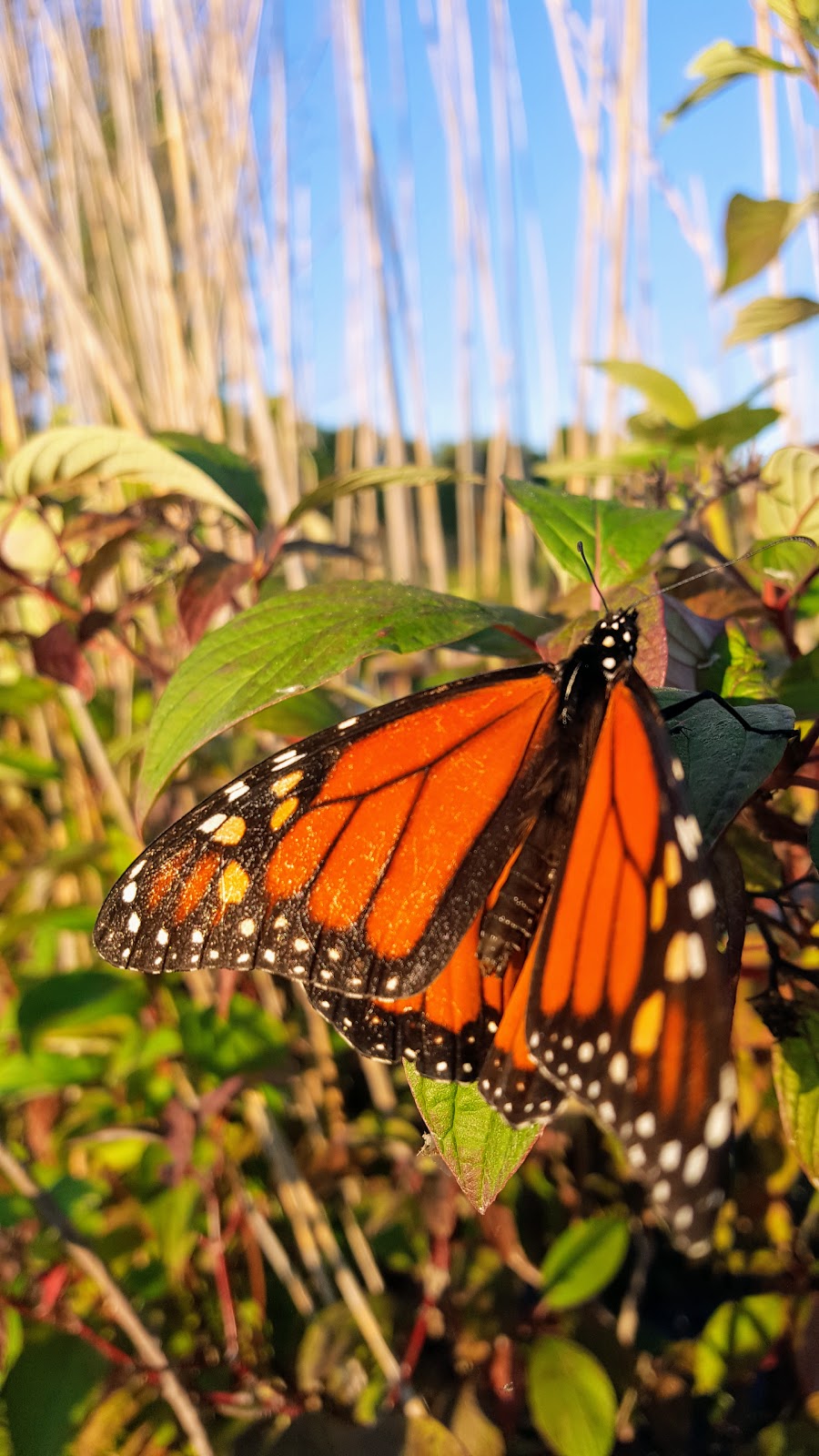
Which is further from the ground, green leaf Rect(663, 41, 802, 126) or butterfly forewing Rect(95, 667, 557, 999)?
green leaf Rect(663, 41, 802, 126)

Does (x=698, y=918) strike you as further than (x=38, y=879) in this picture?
No

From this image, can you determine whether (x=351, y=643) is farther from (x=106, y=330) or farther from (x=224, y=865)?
(x=106, y=330)

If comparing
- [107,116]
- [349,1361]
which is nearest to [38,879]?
[349,1361]

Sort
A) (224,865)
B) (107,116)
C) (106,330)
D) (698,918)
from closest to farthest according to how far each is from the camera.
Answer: (698,918) < (224,865) < (106,330) < (107,116)

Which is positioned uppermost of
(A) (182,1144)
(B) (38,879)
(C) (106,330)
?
(C) (106,330)

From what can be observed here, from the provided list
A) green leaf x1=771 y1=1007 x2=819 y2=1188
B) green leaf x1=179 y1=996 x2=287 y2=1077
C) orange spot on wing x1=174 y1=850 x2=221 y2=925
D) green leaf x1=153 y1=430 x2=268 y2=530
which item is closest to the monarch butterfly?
orange spot on wing x1=174 y1=850 x2=221 y2=925

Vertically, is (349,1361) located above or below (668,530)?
below

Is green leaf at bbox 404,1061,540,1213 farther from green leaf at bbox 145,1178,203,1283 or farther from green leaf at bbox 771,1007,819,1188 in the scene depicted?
green leaf at bbox 145,1178,203,1283
